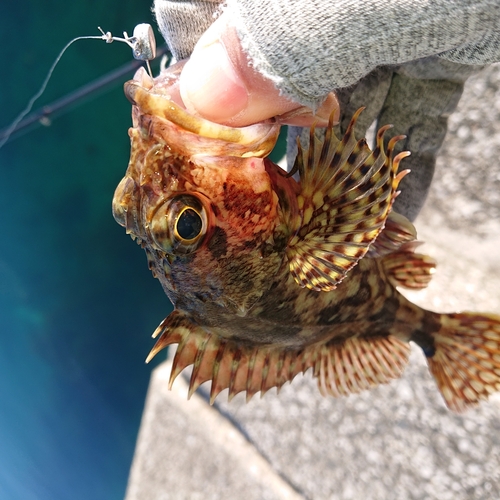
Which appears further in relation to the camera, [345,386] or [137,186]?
[345,386]

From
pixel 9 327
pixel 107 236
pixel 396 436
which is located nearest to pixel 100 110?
pixel 107 236

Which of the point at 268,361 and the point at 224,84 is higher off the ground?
the point at 224,84

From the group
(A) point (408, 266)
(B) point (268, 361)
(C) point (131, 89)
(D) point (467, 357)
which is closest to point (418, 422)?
(D) point (467, 357)

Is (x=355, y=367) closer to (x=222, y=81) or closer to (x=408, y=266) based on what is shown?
(x=408, y=266)

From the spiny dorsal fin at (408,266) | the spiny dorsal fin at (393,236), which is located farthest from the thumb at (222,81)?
the spiny dorsal fin at (408,266)

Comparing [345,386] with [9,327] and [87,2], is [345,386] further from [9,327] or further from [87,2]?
[9,327]

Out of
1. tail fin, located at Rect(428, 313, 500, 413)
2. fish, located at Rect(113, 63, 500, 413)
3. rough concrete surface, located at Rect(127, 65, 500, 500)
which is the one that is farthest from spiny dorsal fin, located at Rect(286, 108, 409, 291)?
rough concrete surface, located at Rect(127, 65, 500, 500)

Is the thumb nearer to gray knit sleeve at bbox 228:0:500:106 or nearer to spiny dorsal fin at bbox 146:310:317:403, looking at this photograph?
gray knit sleeve at bbox 228:0:500:106
